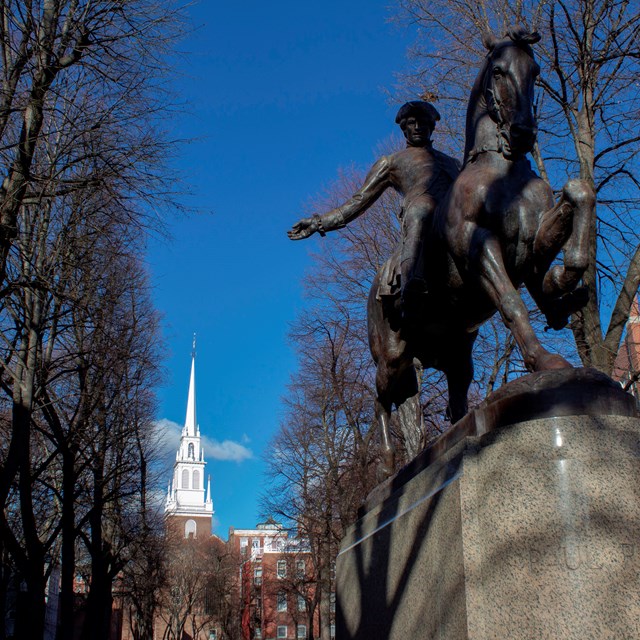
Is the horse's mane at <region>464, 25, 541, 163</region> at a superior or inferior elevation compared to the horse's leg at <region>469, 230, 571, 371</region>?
superior

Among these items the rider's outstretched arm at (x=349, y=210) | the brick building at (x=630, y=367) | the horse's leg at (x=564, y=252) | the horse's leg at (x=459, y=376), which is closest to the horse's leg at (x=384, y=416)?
the horse's leg at (x=459, y=376)

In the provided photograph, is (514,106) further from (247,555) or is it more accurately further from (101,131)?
(247,555)

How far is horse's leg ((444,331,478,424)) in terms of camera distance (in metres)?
6.26

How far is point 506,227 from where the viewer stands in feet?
15.6

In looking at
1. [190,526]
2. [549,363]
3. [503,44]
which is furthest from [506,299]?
[190,526]

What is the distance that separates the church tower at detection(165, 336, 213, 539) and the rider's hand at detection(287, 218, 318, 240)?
11376 centimetres

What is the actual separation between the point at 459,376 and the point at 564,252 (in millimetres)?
2043

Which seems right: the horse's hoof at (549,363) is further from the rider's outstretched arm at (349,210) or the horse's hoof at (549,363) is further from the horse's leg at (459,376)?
the rider's outstretched arm at (349,210)

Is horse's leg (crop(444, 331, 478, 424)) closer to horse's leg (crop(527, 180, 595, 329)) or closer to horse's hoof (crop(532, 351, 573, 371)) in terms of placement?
horse's leg (crop(527, 180, 595, 329))

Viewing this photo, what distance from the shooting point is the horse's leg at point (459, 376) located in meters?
6.26

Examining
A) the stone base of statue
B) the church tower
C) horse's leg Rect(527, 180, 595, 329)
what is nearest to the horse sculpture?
horse's leg Rect(527, 180, 595, 329)

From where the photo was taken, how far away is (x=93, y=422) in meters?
22.3

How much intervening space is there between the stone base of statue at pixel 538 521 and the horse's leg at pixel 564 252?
831 mm

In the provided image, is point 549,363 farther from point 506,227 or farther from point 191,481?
point 191,481
